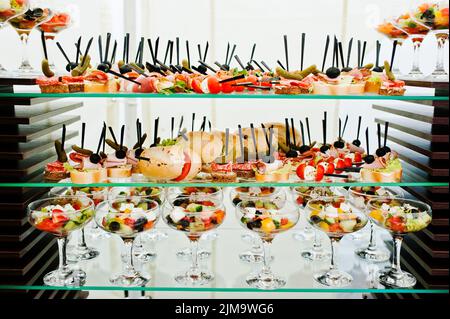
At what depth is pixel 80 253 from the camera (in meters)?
2.52

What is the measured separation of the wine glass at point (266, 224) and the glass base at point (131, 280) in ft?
1.69

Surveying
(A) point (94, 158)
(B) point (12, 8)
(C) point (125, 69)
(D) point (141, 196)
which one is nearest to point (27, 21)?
(B) point (12, 8)

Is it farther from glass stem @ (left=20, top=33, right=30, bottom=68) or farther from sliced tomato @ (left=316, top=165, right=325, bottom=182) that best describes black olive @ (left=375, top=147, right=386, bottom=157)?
glass stem @ (left=20, top=33, right=30, bottom=68)

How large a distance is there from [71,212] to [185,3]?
4450 millimetres

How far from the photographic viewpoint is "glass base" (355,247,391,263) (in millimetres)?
2479

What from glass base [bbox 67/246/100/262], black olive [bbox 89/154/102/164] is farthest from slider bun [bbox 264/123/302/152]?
glass base [bbox 67/246/100/262]

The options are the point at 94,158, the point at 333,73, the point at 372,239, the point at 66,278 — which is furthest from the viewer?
the point at 372,239

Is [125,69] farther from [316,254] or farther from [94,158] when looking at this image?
[316,254]

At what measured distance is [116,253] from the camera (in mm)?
2537

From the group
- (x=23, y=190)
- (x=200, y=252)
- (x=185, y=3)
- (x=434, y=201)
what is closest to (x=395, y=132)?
(x=434, y=201)

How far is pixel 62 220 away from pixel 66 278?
0.99 feet

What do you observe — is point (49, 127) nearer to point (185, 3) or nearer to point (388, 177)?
point (388, 177)

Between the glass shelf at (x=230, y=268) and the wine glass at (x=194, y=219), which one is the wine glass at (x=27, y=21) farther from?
the glass shelf at (x=230, y=268)

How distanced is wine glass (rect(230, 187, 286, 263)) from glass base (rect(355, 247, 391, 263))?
1.83ft
